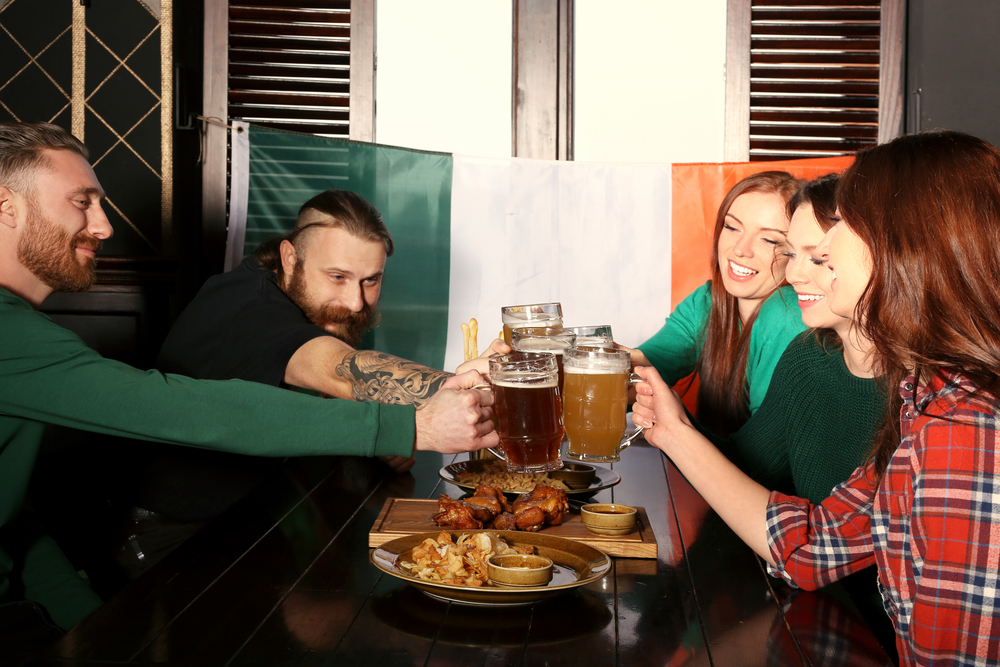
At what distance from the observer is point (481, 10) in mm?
3551

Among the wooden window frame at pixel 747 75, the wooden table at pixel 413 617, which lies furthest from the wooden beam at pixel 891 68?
the wooden table at pixel 413 617

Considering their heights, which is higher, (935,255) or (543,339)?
(935,255)

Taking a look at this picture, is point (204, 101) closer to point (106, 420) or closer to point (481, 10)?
point (481, 10)

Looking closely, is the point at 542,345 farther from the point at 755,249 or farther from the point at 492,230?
the point at 492,230

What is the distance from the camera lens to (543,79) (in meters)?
3.54

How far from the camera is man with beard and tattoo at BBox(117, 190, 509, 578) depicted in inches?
74.4

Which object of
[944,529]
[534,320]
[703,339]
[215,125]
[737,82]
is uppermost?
[737,82]

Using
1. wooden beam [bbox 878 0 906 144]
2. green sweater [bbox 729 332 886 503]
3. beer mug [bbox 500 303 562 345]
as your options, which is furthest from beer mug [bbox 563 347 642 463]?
wooden beam [bbox 878 0 906 144]

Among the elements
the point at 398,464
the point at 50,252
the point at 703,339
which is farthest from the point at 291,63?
the point at 398,464

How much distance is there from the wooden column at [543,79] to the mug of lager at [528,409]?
2349 millimetres

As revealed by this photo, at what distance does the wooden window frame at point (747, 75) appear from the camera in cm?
337

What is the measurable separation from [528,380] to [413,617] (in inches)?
17.8

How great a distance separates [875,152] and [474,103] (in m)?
2.64

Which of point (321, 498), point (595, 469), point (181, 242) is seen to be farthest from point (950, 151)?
Result: point (181, 242)
